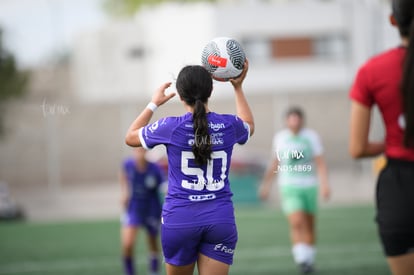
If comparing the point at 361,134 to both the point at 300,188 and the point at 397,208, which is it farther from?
the point at 300,188

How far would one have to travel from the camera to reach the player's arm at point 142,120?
5426mm

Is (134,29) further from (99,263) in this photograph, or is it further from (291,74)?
(99,263)

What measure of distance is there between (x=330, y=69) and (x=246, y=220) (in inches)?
864

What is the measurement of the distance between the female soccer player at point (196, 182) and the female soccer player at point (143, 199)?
17.2ft

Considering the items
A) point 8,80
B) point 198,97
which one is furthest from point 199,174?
point 8,80

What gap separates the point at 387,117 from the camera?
4.30 meters

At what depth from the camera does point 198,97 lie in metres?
5.31

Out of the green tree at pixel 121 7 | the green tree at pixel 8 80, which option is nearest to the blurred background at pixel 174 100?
the green tree at pixel 8 80

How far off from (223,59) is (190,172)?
2.69ft

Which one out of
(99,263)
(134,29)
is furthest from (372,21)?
(134,29)

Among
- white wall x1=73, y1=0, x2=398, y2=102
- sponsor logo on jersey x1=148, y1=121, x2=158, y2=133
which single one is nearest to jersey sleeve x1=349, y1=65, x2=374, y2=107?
sponsor logo on jersey x1=148, y1=121, x2=158, y2=133

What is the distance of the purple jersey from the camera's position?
5.27 metres

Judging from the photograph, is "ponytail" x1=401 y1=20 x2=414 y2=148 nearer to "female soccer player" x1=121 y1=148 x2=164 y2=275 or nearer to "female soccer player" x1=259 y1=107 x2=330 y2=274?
"female soccer player" x1=259 y1=107 x2=330 y2=274

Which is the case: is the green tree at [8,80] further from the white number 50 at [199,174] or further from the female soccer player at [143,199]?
the white number 50 at [199,174]
